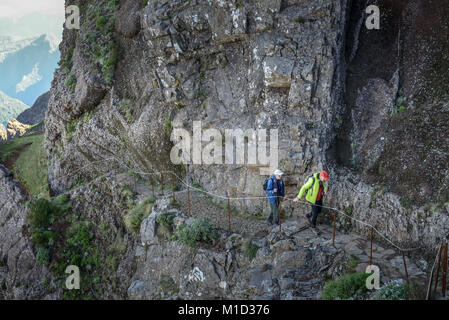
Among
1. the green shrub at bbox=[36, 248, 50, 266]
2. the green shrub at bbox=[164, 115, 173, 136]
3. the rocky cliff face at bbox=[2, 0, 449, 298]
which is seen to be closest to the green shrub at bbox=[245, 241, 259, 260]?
the rocky cliff face at bbox=[2, 0, 449, 298]

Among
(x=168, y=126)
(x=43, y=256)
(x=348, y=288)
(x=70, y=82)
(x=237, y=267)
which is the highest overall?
(x=70, y=82)

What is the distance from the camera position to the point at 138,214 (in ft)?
40.3

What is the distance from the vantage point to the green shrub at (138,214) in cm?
1219

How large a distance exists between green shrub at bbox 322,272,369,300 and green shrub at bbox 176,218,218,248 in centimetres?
365

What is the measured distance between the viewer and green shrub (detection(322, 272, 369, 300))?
288 inches

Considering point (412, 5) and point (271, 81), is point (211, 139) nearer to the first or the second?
point (271, 81)

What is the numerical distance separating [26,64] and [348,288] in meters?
195

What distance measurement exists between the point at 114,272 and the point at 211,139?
18.6ft

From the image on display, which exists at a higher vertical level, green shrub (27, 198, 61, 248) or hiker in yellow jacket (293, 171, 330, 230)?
hiker in yellow jacket (293, 171, 330, 230)

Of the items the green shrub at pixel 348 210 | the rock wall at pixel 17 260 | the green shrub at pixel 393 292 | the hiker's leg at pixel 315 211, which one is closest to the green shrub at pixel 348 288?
the green shrub at pixel 393 292

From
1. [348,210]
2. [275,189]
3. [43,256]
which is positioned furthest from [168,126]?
[348,210]

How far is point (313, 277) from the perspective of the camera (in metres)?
8.48

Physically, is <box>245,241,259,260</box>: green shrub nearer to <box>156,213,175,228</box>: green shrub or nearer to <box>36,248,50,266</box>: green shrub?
<box>156,213,175,228</box>: green shrub

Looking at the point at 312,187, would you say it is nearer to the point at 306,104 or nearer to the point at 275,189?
the point at 275,189
